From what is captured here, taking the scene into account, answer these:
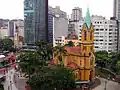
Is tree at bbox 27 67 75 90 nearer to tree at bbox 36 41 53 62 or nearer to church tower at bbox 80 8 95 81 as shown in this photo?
church tower at bbox 80 8 95 81

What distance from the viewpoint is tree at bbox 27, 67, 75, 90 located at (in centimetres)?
3769


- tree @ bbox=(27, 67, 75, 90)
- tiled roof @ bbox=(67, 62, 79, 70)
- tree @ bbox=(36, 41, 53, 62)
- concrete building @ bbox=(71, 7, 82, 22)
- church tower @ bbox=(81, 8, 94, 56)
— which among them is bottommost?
tree @ bbox=(27, 67, 75, 90)

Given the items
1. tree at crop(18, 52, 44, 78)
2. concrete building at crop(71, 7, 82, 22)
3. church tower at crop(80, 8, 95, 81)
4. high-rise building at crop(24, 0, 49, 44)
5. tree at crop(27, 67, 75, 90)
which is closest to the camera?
tree at crop(27, 67, 75, 90)

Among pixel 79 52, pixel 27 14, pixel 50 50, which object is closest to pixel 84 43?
pixel 79 52

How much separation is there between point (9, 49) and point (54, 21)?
2196cm

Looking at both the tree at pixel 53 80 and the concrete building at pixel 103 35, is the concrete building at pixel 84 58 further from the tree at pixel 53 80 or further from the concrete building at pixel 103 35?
the concrete building at pixel 103 35

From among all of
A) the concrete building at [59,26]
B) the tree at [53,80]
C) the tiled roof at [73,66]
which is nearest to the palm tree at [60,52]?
the tiled roof at [73,66]

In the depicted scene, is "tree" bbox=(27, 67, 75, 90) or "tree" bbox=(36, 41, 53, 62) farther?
"tree" bbox=(36, 41, 53, 62)

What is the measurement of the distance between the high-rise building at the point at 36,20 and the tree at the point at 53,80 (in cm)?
6466

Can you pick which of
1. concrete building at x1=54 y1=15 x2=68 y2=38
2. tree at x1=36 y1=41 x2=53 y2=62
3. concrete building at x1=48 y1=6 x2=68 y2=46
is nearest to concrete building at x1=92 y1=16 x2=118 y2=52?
concrete building at x1=48 y1=6 x2=68 y2=46

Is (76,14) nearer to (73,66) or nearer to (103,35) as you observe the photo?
(103,35)

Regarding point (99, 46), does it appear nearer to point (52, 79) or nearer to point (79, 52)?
point (79, 52)

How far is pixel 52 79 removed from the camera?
37781 mm

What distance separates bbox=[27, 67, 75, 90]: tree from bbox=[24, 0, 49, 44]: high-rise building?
64.7 m
